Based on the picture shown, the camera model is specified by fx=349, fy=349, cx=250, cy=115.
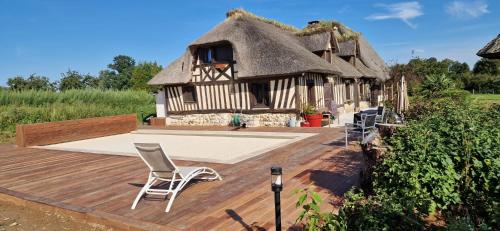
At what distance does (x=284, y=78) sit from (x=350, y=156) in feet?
24.5

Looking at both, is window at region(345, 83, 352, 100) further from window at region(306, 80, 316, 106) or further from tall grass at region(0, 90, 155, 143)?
tall grass at region(0, 90, 155, 143)

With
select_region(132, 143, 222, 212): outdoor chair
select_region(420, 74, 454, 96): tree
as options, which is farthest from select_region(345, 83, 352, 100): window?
select_region(132, 143, 222, 212): outdoor chair

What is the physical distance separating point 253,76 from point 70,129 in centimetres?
709

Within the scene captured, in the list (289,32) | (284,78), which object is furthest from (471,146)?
(289,32)

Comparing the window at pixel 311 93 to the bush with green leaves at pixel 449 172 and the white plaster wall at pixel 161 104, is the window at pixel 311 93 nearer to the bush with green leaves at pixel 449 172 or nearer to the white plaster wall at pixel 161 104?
the white plaster wall at pixel 161 104

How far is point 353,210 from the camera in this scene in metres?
3.26

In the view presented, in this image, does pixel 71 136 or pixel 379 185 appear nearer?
pixel 379 185

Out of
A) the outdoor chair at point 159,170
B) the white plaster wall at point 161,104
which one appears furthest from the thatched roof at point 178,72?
the outdoor chair at point 159,170

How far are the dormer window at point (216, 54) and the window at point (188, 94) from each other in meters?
1.61

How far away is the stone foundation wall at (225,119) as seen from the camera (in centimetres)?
1421

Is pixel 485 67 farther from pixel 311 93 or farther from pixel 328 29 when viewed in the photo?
pixel 311 93

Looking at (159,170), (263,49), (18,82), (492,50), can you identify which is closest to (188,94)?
(263,49)

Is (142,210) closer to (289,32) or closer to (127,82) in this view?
(289,32)

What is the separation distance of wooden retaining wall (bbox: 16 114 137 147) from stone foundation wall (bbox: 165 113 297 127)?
251cm
